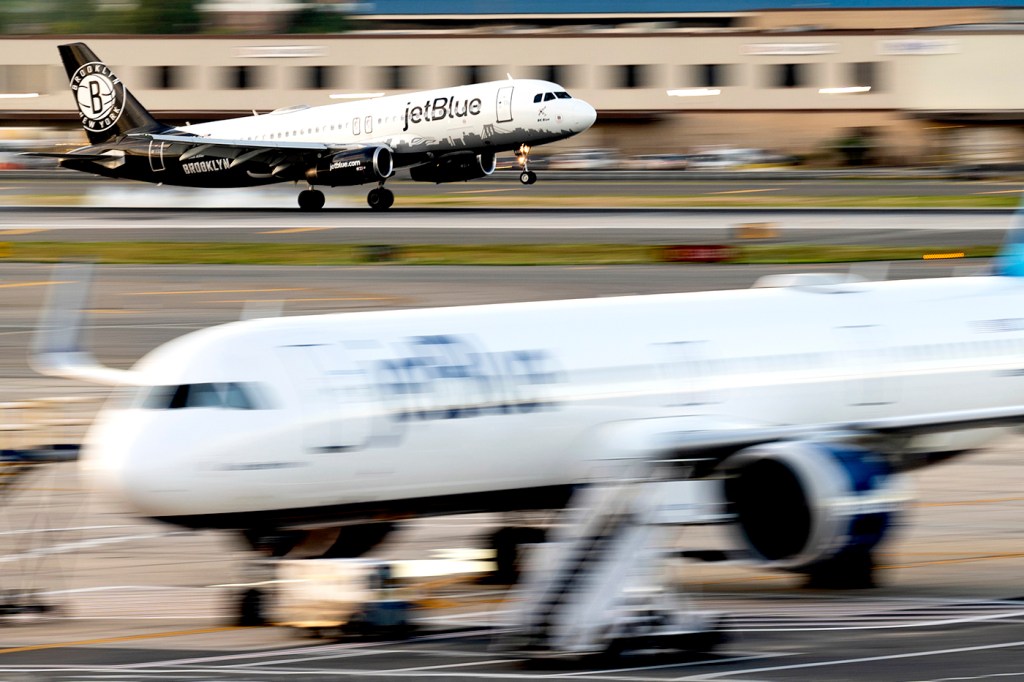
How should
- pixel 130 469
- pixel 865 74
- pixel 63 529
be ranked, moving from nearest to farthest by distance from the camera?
pixel 130 469 < pixel 63 529 < pixel 865 74

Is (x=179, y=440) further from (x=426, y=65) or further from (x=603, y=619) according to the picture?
(x=426, y=65)

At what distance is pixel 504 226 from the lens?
234 feet

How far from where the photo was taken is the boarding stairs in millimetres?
16953

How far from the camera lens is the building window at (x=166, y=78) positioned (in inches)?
5458

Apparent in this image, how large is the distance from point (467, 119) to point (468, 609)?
5364cm

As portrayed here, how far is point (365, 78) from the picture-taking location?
5408 inches

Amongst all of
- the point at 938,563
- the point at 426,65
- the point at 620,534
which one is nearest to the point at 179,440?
the point at 620,534

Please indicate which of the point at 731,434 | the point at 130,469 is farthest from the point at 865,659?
the point at 130,469

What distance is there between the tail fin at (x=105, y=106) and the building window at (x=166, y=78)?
189ft

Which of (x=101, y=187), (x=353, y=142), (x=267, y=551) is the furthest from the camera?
(x=101, y=187)

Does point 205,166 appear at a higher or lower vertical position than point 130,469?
higher

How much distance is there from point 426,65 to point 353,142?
62.8 meters

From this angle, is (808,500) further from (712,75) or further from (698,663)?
(712,75)

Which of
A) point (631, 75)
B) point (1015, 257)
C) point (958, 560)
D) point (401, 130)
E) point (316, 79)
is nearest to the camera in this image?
point (958, 560)
